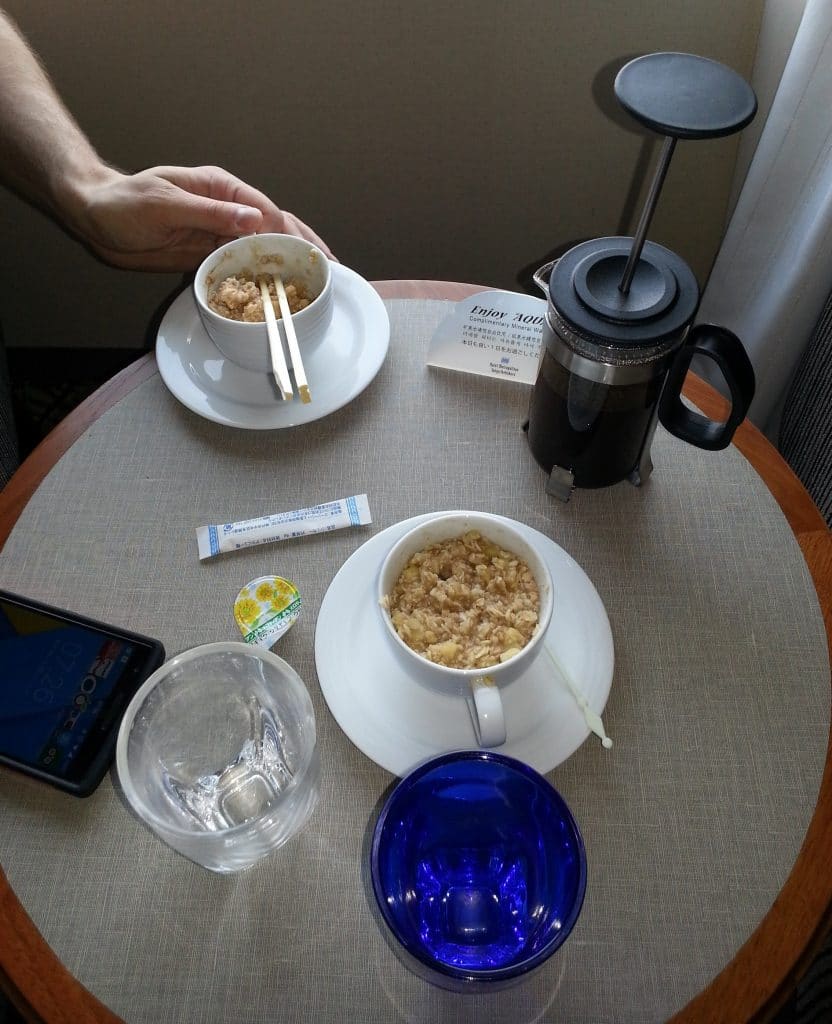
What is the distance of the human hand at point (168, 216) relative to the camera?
105 centimetres

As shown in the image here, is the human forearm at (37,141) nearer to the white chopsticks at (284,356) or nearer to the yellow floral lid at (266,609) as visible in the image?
the white chopsticks at (284,356)

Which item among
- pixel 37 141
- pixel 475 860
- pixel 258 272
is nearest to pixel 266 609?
pixel 475 860

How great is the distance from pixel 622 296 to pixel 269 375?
1.51 feet

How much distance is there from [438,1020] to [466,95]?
148 centimetres

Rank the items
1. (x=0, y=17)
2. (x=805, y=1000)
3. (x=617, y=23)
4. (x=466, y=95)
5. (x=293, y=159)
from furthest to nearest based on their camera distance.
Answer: (x=293, y=159), (x=466, y=95), (x=617, y=23), (x=0, y=17), (x=805, y=1000)

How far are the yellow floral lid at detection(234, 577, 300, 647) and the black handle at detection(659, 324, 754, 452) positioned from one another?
0.42 metres

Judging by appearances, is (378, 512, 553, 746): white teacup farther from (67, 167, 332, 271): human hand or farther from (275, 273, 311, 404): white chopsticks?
(67, 167, 332, 271): human hand

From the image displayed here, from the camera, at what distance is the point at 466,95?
1518mm

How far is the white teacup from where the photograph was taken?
0.64 m

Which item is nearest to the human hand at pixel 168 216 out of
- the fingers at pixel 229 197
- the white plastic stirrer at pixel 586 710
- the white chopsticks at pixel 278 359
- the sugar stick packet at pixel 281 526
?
the fingers at pixel 229 197

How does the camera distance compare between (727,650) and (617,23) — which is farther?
(617,23)

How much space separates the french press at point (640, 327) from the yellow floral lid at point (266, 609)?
331 millimetres

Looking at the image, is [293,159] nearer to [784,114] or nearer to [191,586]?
[784,114]

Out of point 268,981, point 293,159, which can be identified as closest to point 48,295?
point 293,159
